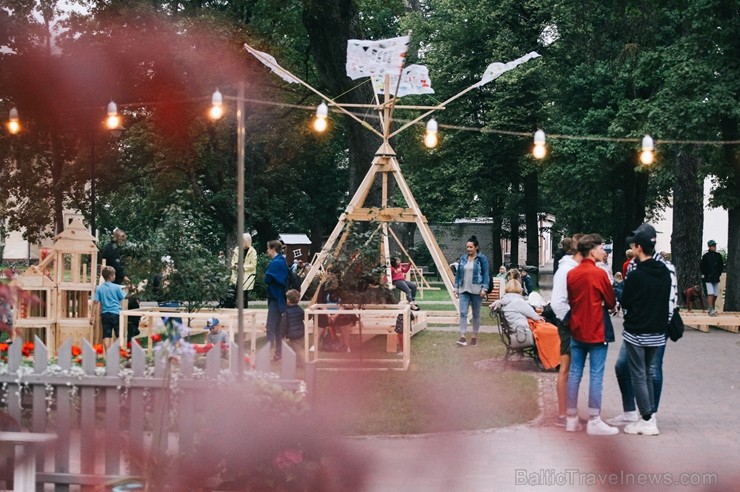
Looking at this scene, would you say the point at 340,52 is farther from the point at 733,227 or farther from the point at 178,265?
the point at 178,265

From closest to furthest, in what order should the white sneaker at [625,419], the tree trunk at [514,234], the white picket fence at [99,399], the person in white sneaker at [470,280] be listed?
the white picket fence at [99,399] < the white sneaker at [625,419] < the person in white sneaker at [470,280] < the tree trunk at [514,234]

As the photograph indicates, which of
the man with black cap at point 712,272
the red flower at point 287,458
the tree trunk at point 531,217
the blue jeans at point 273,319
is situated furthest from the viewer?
the tree trunk at point 531,217

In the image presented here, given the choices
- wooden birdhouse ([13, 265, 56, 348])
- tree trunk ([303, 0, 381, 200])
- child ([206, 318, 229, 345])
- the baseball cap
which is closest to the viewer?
the baseball cap

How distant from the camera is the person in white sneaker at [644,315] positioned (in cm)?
939

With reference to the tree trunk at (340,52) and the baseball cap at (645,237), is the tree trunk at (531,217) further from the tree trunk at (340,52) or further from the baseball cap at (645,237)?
the baseball cap at (645,237)

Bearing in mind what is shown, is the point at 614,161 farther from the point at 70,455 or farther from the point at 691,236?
the point at 70,455

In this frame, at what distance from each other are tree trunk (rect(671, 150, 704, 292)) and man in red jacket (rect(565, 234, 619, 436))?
18267 millimetres

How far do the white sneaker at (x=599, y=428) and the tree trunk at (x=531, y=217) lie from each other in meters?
36.1

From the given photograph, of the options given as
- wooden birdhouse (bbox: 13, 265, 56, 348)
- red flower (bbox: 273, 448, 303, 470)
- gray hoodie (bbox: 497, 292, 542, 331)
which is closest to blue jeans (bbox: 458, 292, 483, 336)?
gray hoodie (bbox: 497, 292, 542, 331)

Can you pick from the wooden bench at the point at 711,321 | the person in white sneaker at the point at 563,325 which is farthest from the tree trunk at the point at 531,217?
the person in white sneaker at the point at 563,325

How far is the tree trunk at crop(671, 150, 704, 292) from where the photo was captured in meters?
26.9

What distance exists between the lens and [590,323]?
956 cm

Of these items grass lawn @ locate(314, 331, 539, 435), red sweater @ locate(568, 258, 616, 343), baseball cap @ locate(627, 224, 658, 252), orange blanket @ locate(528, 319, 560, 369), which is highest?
baseball cap @ locate(627, 224, 658, 252)

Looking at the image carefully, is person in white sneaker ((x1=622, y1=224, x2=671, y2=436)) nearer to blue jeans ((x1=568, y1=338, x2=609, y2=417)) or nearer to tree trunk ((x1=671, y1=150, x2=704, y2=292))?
blue jeans ((x1=568, y1=338, x2=609, y2=417))
